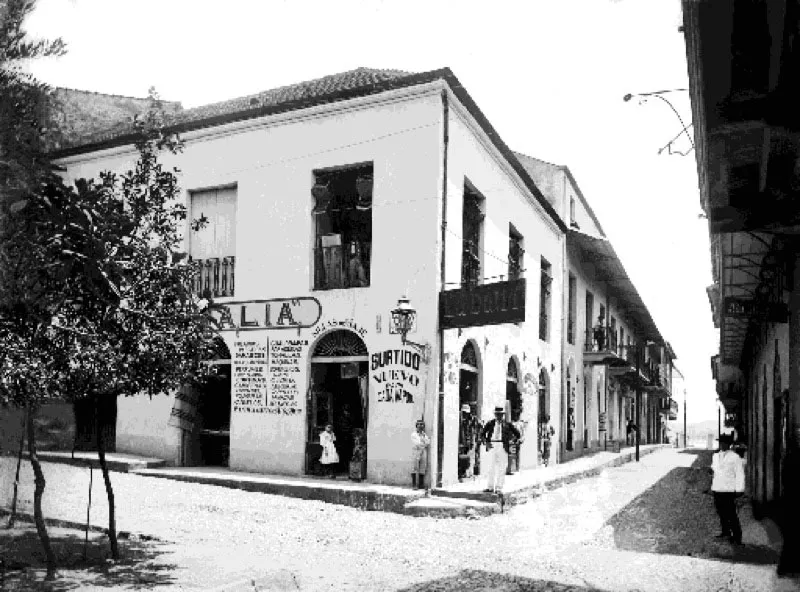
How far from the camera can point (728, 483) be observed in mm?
9750

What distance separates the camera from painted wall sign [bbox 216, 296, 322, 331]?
563 inches

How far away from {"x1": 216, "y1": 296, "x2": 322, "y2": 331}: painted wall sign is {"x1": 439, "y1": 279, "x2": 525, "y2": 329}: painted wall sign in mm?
2538

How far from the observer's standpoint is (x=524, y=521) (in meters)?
11.2

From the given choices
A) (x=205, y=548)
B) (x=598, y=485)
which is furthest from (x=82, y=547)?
(x=598, y=485)

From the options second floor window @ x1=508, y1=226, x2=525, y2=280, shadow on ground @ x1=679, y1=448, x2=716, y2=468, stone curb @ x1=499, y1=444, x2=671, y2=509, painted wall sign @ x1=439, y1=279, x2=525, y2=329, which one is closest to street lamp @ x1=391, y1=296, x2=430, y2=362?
painted wall sign @ x1=439, y1=279, x2=525, y2=329

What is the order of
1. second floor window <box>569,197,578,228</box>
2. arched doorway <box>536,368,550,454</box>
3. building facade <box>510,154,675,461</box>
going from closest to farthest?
arched doorway <box>536,368,550,454</box> → building facade <box>510,154,675,461</box> → second floor window <box>569,197,578,228</box>

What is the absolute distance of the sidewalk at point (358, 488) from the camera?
11.7 meters

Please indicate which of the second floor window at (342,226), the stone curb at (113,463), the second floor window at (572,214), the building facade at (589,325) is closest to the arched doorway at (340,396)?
the second floor window at (342,226)

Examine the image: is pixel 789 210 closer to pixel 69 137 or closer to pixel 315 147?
pixel 69 137

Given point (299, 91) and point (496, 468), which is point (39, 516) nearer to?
point (496, 468)

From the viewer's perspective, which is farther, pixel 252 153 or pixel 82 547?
pixel 252 153

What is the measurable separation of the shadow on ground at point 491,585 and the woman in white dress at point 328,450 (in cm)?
663

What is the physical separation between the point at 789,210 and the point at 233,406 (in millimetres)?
10692

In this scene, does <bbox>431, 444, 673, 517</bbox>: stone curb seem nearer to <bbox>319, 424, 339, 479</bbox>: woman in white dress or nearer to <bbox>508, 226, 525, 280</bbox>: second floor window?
<bbox>319, 424, 339, 479</bbox>: woman in white dress
